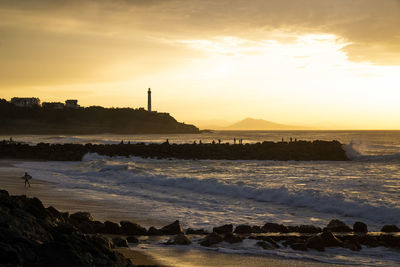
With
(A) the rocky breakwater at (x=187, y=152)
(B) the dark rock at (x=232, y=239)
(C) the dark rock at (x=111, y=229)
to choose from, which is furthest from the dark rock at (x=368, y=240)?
(A) the rocky breakwater at (x=187, y=152)

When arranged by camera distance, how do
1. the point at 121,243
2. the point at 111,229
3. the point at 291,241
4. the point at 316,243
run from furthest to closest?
the point at 111,229
the point at 291,241
the point at 316,243
the point at 121,243

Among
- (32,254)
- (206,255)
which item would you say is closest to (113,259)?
(32,254)

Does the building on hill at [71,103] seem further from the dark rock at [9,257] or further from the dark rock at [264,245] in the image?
the dark rock at [9,257]

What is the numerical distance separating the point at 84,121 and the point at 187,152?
387 feet

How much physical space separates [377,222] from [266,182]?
314 inches

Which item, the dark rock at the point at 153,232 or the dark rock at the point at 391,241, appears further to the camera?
the dark rock at the point at 153,232

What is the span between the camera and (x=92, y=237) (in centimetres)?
626

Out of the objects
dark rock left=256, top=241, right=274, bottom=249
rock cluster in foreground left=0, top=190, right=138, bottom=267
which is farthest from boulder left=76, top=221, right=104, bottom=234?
dark rock left=256, top=241, right=274, bottom=249

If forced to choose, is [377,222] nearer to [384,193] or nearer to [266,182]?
[384,193]

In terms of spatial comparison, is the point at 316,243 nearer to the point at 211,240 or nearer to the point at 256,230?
the point at 256,230

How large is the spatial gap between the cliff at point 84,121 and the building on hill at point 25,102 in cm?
480

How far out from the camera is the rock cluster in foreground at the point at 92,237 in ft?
17.2

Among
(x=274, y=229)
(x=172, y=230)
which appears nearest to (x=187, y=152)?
(x=274, y=229)

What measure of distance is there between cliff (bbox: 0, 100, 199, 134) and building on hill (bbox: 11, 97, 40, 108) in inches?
189
